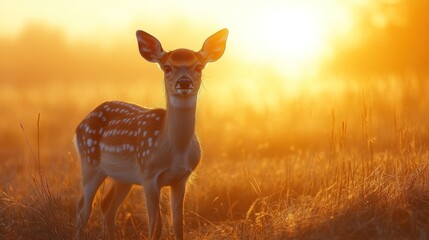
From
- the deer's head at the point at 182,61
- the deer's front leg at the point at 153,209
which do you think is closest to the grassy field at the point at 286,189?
the deer's front leg at the point at 153,209

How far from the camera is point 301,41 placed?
2106 cm

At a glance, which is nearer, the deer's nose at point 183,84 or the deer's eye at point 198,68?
the deer's nose at point 183,84

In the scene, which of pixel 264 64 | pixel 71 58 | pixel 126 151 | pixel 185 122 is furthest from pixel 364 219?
pixel 71 58

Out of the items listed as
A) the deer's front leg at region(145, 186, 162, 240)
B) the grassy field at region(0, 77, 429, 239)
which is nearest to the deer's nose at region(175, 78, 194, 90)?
the deer's front leg at region(145, 186, 162, 240)

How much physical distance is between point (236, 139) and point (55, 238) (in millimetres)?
7329

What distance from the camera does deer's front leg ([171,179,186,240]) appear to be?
295 inches

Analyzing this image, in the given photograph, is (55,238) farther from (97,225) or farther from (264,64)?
(264,64)

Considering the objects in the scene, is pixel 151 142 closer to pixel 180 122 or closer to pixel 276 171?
pixel 180 122

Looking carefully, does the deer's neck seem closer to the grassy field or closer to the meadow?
the meadow

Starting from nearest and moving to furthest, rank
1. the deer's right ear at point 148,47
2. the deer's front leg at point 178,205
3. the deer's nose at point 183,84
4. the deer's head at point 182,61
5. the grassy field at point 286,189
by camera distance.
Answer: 1. the grassy field at point 286,189
2. the deer's nose at point 183,84
3. the deer's head at point 182,61
4. the deer's front leg at point 178,205
5. the deer's right ear at point 148,47

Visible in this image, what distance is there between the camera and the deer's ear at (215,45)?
777 centimetres

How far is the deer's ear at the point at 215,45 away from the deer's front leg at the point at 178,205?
42.5 inches

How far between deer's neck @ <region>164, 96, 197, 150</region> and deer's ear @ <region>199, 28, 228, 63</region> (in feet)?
1.88

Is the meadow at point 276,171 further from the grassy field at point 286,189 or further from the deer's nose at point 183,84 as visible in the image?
the deer's nose at point 183,84
